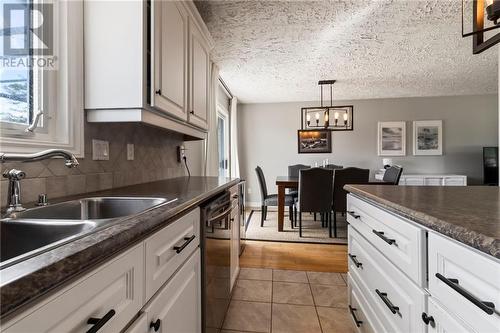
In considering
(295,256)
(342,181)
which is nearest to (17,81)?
(295,256)

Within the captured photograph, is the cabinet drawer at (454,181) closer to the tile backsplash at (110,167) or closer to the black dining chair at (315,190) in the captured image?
the black dining chair at (315,190)

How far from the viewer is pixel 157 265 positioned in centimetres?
75

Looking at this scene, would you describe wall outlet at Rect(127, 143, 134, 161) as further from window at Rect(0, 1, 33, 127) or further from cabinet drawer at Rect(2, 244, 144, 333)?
cabinet drawer at Rect(2, 244, 144, 333)

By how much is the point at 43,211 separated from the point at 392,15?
2.89 meters

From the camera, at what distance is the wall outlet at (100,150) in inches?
52.6

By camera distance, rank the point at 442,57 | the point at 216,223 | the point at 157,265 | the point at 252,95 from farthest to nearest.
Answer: the point at 252,95 < the point at 442,57 < the point at 216,223 < the point at 157,265

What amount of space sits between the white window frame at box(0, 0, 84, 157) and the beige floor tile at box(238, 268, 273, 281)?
5.60ft

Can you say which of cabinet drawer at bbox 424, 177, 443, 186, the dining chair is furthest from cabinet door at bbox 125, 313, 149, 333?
cabinet drawer at bbox 424, 177, 443, 186

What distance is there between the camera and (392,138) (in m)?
5.32

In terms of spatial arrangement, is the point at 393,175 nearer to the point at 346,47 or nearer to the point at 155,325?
the point at 346,47

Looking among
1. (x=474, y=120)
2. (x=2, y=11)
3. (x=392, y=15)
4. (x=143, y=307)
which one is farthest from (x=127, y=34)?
(x=474, y=120)

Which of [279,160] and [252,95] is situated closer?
[252,95]

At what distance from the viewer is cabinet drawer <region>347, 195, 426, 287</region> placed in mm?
795

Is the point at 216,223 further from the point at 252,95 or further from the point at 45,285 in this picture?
the point at 252,95
